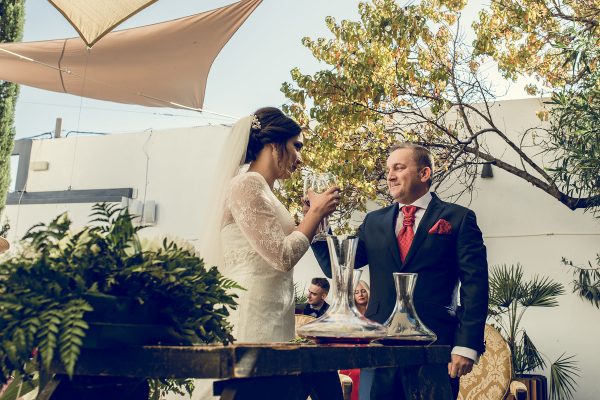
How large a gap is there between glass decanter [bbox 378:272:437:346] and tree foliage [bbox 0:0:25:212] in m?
9.67

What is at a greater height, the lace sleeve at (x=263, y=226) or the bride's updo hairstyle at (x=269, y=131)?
the bride's updo hairstyle at (x=269, y=131)

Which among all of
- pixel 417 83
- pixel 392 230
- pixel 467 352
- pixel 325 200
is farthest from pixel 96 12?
pixel 467 352

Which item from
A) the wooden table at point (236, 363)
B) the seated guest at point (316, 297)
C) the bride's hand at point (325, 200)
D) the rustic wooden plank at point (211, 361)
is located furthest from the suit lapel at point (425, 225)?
the seated guest at point (316, 297)

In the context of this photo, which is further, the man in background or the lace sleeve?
the man in background

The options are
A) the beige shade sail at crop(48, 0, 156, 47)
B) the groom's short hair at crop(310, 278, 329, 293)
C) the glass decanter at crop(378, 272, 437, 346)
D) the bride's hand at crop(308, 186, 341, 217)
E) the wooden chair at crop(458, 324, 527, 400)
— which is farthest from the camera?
the groom's short hair at crop(310, 278, 329, 293)

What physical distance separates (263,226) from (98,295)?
1.13m

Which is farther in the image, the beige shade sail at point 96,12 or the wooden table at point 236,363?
the beige shade sail at point 96,12

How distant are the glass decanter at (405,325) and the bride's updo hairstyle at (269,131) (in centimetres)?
110

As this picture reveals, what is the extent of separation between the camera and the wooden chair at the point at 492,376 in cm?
420

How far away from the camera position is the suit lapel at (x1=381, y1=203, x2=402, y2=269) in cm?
278

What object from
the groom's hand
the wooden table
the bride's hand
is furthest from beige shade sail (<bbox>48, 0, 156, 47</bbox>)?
the wooden table

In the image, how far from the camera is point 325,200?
2053 mm

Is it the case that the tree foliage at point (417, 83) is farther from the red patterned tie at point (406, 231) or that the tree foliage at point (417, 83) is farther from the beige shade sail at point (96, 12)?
the red patterned tie at point (406, 231)

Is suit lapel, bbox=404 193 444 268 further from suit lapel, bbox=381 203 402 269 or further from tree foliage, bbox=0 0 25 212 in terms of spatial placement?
tree foliage, bbox=0 0 25 212
